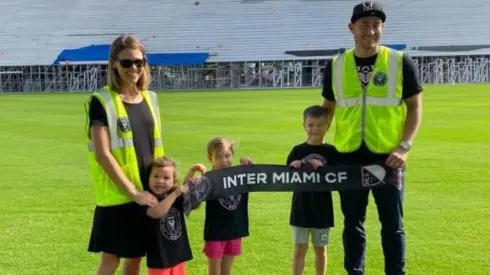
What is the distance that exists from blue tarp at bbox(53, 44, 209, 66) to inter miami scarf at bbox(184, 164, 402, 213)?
54594mm

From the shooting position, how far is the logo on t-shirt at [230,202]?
16.8ft

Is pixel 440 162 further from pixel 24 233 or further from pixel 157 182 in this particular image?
pixel 157 182

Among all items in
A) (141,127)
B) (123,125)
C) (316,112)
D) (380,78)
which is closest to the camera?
(123,125)

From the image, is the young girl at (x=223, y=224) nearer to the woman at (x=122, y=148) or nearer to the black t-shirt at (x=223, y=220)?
the black t-shirt at (x=223, y=220)

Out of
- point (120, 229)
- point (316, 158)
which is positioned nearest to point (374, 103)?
point (316, 158)

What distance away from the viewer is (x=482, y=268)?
5871 mm

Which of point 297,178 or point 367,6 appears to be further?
point 297,178

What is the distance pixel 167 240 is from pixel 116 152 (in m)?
0.72

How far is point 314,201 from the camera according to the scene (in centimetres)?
539

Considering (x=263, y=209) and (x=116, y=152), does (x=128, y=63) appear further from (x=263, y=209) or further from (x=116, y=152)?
(x=263, y=209)

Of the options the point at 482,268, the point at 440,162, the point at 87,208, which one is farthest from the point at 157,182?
the point at 440,162

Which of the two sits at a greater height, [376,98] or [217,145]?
[376,98]

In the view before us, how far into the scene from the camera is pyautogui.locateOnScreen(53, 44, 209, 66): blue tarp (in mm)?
59188

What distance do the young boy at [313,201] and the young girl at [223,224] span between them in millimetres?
478
